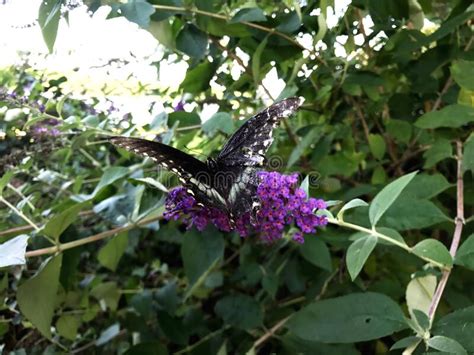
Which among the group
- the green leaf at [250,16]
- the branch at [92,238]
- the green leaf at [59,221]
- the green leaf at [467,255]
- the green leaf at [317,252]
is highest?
the green leaf at [250,16]

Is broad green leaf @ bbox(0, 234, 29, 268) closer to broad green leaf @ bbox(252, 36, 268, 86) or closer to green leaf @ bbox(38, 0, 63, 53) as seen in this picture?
green leaf @ bbox(38, 0, 63, 53)

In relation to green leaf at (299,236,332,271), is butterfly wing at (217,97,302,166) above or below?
above

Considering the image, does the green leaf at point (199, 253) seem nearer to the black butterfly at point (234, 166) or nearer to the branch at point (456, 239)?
the black butterfly at point (234, 166)

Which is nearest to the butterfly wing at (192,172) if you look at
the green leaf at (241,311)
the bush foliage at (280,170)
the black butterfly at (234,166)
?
the black butterfly at (234,166)

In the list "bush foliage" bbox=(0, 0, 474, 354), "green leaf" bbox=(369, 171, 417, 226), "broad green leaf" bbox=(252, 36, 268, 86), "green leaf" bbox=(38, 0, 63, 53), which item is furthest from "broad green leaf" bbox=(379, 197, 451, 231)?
"green leaf" bbox=(38, 0, 63, 53)

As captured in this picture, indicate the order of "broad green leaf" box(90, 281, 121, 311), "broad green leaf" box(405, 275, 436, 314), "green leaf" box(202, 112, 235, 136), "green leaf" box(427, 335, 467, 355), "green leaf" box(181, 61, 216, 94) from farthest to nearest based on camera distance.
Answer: "broad green leaf" box(90, 281, 121, 311), "green leaf" box(181, 61, 216, 94), "green leaf" box(202, 112, 235, 136), "broad green leaf" box(405, 275, 436, 314), "green leaf" box(427, 335, 467, 355)

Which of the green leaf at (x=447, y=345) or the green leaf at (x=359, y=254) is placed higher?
the green leaf at (x=359, y=254)

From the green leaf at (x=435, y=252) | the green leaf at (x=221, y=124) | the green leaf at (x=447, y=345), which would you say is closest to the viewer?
the green leaf at (x=447, y=345)
